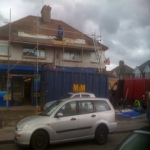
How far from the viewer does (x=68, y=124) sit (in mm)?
7785

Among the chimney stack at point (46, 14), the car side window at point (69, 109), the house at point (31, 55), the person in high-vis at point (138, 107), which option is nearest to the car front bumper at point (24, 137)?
the car side window at point (69, 109)

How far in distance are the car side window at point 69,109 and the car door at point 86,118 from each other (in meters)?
0.24

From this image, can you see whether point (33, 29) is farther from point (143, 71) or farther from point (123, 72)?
point (123, 72)

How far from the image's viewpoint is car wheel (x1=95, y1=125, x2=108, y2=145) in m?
8.33

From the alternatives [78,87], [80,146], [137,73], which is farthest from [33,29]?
[137,73]

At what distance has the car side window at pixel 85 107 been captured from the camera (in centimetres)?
829

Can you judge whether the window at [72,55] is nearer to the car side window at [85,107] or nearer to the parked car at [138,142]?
the car side window at [85,107]

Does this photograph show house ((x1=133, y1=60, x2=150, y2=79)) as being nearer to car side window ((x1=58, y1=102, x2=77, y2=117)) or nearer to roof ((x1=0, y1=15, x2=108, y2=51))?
roof ((x1=0, y1=15, x2=108, y2=51))

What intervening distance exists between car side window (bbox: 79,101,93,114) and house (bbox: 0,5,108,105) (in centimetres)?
973

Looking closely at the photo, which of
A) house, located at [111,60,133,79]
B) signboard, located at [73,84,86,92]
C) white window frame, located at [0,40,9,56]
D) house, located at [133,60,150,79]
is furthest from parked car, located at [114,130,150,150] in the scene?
house, located at [111,60,133,79]

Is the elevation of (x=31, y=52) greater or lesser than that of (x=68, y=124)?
greater

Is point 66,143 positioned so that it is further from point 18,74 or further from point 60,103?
point 18,74

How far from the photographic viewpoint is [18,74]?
19.5m

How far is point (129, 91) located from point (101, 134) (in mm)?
10823
